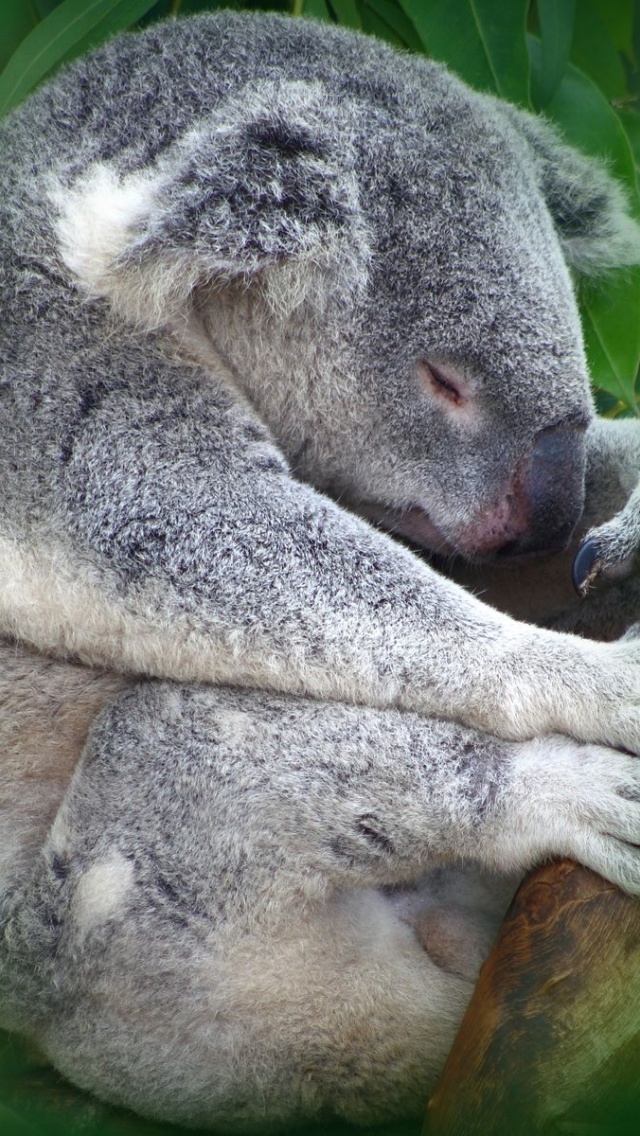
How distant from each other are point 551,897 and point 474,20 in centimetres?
226

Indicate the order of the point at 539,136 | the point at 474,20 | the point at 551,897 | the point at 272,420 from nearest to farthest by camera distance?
the point at 551,897
the point at 272,420
the point at 539,136
the point at 474,20

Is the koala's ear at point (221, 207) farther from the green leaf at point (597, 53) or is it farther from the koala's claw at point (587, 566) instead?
the green leaf at point (597, 53)

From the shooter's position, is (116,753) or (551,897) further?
(116,753)

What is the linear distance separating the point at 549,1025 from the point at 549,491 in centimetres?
101

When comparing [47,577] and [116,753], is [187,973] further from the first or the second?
[47,577]

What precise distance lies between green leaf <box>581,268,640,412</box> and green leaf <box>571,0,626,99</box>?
82cm

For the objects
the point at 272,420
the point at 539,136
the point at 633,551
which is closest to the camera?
the point at 633,551

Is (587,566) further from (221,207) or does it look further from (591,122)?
(591,122)

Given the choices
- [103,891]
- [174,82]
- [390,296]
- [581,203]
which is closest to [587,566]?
[390,296]

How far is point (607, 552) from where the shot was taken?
1.94 m

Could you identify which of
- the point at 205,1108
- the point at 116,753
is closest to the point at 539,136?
the point at 116,753

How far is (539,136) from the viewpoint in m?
2.69

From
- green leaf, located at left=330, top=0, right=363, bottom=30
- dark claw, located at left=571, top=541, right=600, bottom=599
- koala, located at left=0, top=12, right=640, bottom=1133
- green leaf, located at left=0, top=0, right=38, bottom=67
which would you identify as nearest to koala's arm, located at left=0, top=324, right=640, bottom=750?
koala, located at left=0, top=12, right=640, bottom=1133

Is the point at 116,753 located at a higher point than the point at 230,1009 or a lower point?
higher
